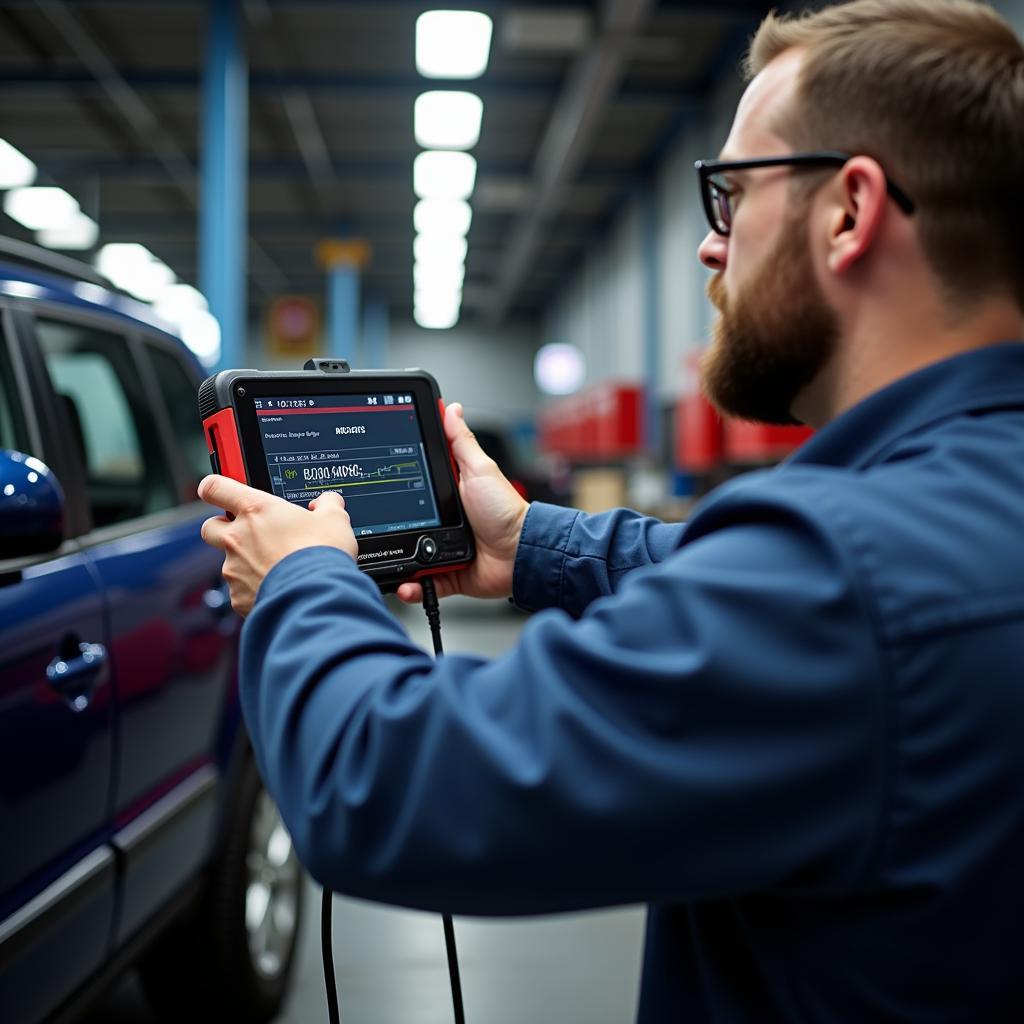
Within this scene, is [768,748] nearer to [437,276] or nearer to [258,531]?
[258,531]

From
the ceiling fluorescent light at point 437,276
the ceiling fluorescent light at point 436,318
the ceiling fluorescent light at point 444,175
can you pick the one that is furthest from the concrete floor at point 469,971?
the ceiling fluorescent light at point 436,318

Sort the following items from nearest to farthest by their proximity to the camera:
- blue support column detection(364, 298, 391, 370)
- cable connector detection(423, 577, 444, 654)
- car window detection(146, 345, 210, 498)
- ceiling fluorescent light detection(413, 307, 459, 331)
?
cable connector detection(423, 577, 444, 654) → car window detection(146, 345, 210, 498) → blue support column detection(364, 298, 391, 370) → ceiling fluorescent light detection(413, 307, 459, 331)

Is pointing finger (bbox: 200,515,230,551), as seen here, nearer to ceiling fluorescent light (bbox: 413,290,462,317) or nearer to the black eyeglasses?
the black eyeglasses

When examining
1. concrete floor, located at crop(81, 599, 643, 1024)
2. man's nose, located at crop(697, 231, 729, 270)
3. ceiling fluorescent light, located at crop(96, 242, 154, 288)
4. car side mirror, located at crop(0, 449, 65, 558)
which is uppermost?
ceiling fluorescent light, located at crop(96, 242, 154, 288)

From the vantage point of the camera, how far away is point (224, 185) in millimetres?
7039

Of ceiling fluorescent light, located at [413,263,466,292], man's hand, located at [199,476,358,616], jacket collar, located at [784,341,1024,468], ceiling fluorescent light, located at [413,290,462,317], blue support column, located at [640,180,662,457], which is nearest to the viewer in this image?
jacket collar, located at [784,341,1024,468]

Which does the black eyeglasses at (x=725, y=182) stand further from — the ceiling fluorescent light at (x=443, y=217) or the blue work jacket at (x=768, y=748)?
the ceiling fluorescent light at (x=443, y=217)

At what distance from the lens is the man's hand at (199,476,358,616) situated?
934 millimetres

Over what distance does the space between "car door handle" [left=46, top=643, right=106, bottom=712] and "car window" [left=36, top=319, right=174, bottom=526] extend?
435 mm

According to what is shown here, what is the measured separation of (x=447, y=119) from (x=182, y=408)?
28.5 ft

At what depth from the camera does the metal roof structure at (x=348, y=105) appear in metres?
8.34

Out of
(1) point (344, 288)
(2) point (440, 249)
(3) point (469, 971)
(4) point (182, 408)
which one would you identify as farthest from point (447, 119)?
(3) point (469, 971)

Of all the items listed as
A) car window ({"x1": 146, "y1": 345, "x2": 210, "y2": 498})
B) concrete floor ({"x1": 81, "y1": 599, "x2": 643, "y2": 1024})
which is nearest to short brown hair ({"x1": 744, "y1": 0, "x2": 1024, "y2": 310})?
car window ({"x1": 146, "y1": 345, "x2": 210, "y2": 498})

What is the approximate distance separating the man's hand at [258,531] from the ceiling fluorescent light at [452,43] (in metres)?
7.85
